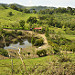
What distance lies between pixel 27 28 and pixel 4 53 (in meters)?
18.5

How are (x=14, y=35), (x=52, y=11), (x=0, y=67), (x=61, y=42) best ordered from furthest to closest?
(x=52, y=11) < (x=14, y=35) < (x=61, y=42) < (x=0, y=67)

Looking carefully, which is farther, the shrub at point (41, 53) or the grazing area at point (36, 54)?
the shrub at point (41, 53)

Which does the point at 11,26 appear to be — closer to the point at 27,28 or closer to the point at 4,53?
the point at 27,28

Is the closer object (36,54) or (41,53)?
(41,53)

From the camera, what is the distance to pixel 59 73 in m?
7.16

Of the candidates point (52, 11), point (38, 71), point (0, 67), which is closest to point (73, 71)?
point (38, 71)

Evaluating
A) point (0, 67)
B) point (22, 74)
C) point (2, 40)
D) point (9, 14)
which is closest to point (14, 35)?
point (2, 40)

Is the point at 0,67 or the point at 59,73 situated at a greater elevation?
the point at 59,73

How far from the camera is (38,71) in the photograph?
7.53 meters

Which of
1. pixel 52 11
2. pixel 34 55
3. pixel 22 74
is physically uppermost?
pixel 52 11

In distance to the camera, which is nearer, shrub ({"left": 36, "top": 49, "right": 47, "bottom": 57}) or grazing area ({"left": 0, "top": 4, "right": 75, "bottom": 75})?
grazing area ({"left": 0, "top": 4, "right": 75, "bottom": 75})

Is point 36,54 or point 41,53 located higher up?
point 41,53

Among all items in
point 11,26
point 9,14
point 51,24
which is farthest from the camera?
point 9,14

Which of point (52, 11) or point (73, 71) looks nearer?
point (73, 71)
